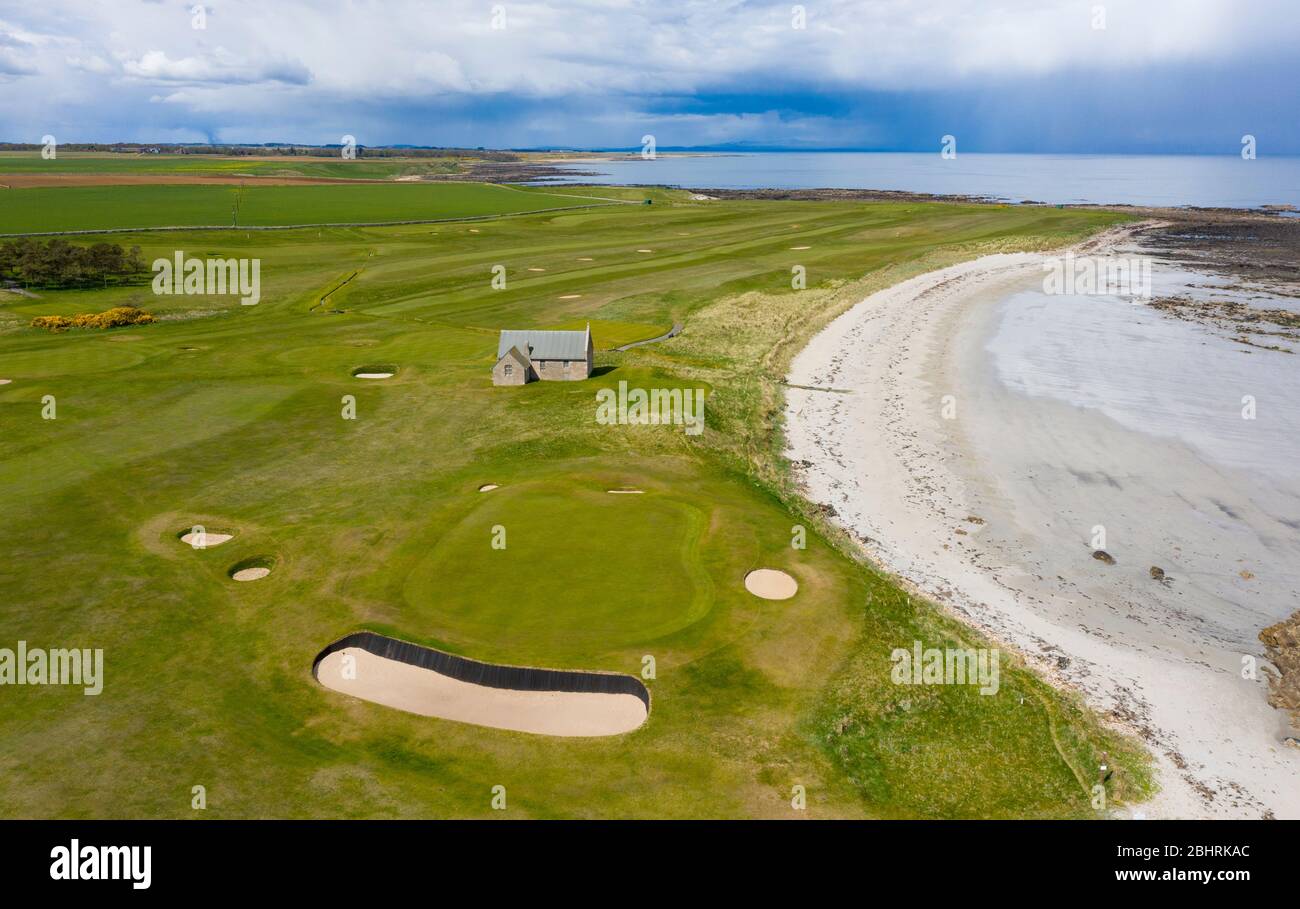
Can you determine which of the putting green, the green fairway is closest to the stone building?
the putting green

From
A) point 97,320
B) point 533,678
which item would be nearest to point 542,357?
point 533,678

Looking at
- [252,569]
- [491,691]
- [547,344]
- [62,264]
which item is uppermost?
[62,264]

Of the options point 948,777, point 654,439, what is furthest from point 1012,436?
point 948,777

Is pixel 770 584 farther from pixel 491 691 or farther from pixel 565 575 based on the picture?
pixel 491 691

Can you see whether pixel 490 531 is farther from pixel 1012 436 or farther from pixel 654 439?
pixel 1012 436

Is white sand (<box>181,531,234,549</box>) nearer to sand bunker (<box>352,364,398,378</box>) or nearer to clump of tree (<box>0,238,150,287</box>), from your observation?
sand bunker (<box>352,364,398,378</box>)
